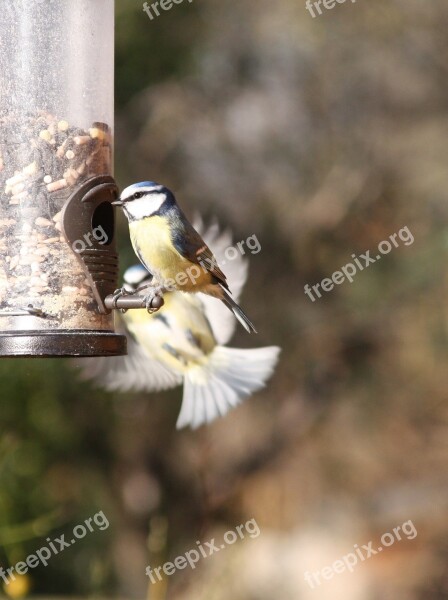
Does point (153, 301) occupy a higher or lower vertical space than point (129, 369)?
higher

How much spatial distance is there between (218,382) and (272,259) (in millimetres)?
1968

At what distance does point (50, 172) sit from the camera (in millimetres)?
2789

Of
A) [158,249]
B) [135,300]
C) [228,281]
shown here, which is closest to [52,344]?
[135,300]

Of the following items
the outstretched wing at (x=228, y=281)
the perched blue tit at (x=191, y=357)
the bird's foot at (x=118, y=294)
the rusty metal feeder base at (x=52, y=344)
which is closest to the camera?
the rusty metal feeder base at (x=52, y=344)

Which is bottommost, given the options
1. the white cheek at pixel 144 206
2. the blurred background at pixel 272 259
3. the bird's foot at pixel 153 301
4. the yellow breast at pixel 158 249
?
the blurred background at pixel 272 259

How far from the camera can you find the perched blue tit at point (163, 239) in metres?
2.78

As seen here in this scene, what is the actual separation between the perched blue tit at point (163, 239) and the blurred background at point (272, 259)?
2.29 m

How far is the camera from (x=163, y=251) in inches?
111

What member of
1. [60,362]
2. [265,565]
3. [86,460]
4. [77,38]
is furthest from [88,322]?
[265,565]

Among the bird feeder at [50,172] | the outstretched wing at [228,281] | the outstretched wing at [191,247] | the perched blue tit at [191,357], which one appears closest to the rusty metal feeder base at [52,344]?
the bird feeder at [50,172]

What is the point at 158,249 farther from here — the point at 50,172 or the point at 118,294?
the point at 50,172

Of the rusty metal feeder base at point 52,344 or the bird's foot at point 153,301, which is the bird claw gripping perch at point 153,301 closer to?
the bird's foot at point 153,301

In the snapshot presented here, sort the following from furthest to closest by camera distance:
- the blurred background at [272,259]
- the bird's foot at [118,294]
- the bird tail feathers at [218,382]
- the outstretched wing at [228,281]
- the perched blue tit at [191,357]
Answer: the blurred background at [272,259], the bird tail feathers at [218,382], the perched blue tit at [191,357], the outstretched wing at [228,281], the bird's foot at [118,294]

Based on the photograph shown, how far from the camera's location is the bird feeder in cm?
275
